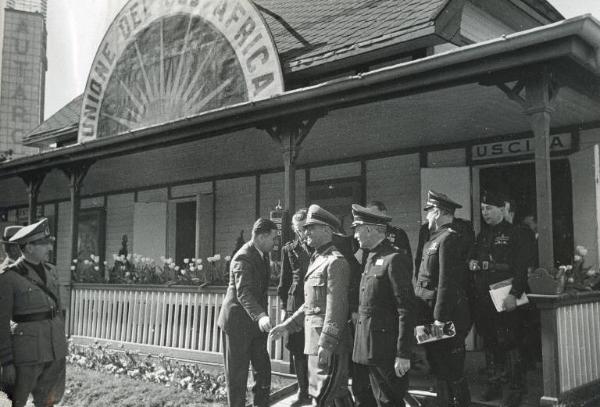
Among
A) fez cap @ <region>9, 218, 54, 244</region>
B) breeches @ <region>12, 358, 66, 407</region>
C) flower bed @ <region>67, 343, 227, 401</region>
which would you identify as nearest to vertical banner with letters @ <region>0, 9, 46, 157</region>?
flower bed @ <region>67, 343, 227, 401</region>

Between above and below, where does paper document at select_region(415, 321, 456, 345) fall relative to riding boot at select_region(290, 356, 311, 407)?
above

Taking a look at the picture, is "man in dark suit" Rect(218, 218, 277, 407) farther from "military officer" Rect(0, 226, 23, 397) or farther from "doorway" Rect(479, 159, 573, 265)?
"doorway" Rect(479, 159, 573, 265)

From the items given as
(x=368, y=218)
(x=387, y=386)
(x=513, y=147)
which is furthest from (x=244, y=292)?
(x=513, y=147)

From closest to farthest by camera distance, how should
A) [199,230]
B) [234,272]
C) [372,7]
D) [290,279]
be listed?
[234,272] → [290,279] → [372,7] → [199,230]

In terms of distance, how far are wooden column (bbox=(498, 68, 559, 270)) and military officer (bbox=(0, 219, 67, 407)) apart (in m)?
4.29

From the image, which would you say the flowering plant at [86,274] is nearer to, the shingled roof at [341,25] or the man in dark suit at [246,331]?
the shingled roof at [341,25]

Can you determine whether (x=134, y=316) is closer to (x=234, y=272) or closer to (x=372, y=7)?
(x=234, y=272)

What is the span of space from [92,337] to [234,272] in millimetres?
4997

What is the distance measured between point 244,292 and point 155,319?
3.70 metres

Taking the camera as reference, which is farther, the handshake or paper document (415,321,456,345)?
the handshake

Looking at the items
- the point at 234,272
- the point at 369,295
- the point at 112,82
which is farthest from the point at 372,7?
the point at 369,295

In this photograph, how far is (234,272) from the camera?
18.3 feet

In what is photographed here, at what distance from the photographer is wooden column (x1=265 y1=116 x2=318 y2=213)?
7090 mm

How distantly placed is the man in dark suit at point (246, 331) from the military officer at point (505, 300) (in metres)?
2.02
